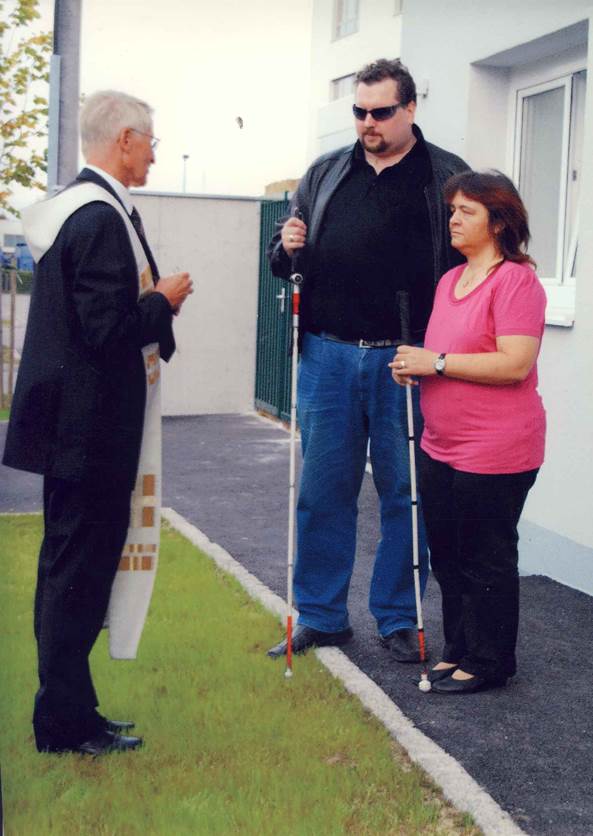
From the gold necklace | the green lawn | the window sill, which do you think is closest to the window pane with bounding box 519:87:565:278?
the window sill

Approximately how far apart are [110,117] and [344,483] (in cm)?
207

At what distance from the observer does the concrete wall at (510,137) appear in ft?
21.4

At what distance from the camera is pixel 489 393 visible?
4602 mm

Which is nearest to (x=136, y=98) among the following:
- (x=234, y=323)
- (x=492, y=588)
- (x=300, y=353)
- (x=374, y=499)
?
(x=300, y=353)

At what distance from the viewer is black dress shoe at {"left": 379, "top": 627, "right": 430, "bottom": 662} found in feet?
17.2

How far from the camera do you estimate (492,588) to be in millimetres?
4781

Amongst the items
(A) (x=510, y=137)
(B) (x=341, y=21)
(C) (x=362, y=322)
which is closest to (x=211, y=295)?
(B) (x=341, y=21)

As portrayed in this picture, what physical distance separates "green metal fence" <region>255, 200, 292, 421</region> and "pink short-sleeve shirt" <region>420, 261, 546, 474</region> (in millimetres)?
8162

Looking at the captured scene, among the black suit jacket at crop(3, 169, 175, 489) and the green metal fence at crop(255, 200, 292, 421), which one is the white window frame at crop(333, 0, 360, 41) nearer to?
the black suit jacket at crop(3, 169, 175, 489)

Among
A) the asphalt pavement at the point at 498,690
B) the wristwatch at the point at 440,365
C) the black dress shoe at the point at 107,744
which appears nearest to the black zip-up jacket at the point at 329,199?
the wristwatch at the point at 440,365

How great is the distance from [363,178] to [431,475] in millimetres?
1239

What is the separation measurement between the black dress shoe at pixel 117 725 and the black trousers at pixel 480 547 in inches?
52.4

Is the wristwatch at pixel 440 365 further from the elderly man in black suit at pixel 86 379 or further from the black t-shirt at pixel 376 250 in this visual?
the elderly man in black suit at pixel 86 379

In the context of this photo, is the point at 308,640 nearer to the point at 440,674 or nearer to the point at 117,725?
the point at 440,674
